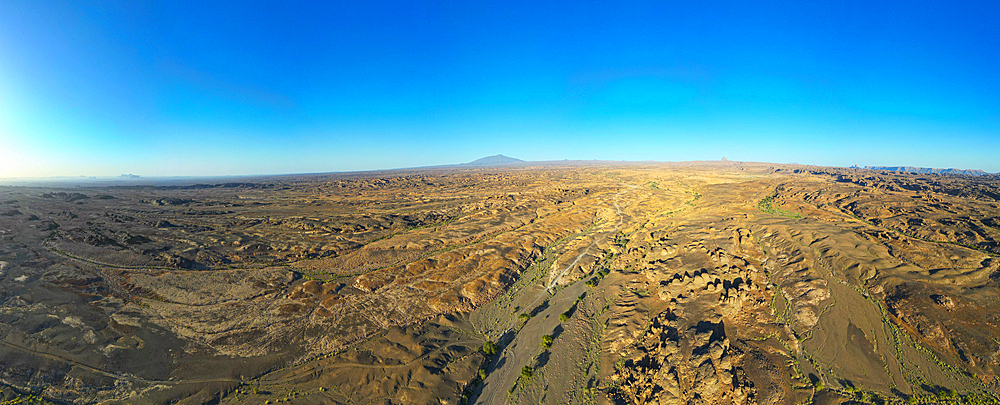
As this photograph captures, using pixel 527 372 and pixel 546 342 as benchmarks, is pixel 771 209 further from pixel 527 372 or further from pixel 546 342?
pixel 527 372

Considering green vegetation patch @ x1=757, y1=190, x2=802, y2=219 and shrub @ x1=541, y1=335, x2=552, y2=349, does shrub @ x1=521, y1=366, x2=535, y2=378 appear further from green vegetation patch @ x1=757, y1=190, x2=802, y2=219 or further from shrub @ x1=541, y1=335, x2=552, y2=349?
green vegetation patch @ x1=757, y1=190, x2=802, y2=219

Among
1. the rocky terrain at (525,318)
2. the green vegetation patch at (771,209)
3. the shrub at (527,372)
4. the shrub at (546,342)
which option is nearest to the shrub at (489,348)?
the rocky terrain at (525,318)

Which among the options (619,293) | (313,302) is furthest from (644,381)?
(313,302)

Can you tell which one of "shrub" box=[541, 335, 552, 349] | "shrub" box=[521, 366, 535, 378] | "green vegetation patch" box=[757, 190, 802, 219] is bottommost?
"shrub" box=[521, 366, 535, 378]

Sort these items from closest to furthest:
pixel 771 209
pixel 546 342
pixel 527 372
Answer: pixel 527 372
pixel 546 342
pixel 771 209

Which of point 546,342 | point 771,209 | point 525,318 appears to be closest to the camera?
point 546,342

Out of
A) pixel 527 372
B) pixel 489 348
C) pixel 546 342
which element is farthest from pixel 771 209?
pixel 489 348

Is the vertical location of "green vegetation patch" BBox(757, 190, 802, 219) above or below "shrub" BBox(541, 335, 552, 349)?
above

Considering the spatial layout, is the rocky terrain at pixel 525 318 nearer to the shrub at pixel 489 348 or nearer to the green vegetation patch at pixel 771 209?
the shrub at pixel 489 348

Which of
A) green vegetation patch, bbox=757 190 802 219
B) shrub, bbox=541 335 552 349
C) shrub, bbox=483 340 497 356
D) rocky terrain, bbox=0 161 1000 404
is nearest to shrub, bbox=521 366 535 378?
rocky terrain, bbox=0 161 1000 404
